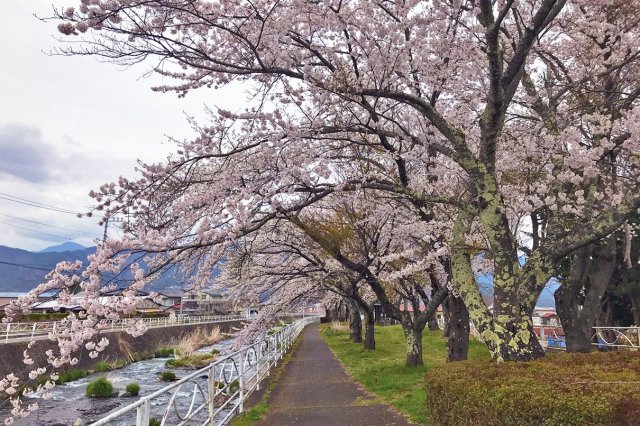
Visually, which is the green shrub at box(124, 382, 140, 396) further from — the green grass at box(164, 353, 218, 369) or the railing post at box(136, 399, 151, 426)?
the railing post at box(136, 399, 151, 426)

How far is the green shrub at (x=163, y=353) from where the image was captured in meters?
32.3

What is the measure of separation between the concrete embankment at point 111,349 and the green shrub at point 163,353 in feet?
1.82

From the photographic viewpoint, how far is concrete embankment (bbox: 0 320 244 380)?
1806 cm

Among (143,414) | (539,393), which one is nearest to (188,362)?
(143,414)

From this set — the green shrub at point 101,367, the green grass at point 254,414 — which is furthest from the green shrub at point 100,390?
the green grass at point 254,414

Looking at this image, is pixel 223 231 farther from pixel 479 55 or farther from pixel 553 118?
pixel 553 118

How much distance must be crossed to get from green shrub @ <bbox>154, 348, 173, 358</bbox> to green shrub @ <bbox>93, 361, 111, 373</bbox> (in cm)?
794

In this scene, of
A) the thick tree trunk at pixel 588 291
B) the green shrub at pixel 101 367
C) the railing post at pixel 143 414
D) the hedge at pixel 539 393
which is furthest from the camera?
the green shrub at pixel 101 367

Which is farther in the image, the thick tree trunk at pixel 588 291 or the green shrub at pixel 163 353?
the green shrub at pixel 163 353

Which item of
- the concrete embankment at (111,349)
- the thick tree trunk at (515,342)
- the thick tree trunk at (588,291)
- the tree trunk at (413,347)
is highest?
the thick tree trunk at (588,291)

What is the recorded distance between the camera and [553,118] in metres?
8.30

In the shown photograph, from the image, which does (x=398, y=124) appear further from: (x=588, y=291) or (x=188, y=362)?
(x=188, y=362)

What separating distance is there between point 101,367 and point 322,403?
59.5 feet

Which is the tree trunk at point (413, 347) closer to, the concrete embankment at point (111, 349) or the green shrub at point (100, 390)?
the concrete embankment at point (111, 349)
